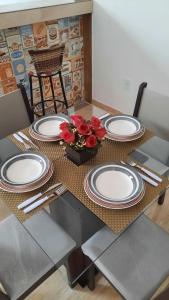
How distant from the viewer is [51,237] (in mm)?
1241

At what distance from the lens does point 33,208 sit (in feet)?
3.51

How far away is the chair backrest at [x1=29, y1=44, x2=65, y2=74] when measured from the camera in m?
2.22

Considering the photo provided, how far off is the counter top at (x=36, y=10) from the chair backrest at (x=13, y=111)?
0.92 metres

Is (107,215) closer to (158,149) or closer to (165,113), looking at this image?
(158,149)

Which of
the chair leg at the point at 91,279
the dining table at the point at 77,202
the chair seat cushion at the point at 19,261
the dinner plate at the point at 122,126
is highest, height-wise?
the dinner plate at the point at 122,126

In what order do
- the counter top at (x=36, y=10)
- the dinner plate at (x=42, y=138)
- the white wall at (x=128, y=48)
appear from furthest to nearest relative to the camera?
the white wall at (x=128, y=48) → the counter top at (x=36, y=10) → the dinner plate at (x=42, y=138)

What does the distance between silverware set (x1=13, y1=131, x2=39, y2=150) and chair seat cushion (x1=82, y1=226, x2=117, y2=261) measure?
575mm

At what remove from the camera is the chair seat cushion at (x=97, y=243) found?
115cm

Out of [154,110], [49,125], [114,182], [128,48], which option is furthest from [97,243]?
[128,48]

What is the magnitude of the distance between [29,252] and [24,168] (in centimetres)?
42

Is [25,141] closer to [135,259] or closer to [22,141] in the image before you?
[22,141]

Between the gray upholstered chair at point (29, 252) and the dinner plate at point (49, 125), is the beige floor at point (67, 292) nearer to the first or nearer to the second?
the gray upholstered chair at point (29, 252)

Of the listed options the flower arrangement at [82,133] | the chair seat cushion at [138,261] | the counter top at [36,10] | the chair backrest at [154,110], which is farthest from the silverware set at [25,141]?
the counter top at [36,10]

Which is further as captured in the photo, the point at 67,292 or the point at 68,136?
the point at 67,292
